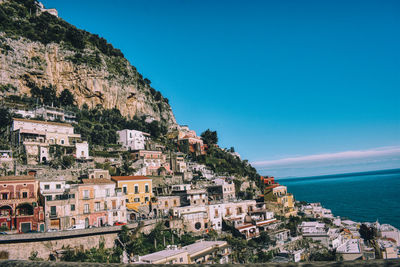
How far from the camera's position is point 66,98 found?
77000mm

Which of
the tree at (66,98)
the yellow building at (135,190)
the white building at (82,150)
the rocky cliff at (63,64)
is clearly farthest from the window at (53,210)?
the tree at (66,98)

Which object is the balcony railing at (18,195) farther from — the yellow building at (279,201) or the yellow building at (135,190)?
the yellow building at (279,201)

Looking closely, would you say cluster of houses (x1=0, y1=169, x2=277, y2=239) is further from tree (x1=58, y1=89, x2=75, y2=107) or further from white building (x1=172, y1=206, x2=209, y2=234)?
tree (x1=58, y1=89, x2=75, y2=107)

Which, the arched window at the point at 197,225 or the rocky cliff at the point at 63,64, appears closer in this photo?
the arched window at the point at 197,225

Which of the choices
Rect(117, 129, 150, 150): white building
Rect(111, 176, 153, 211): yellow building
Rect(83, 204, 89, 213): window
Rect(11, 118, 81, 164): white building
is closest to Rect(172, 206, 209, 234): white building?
Rect(111, 176, 153, 211): yellow building

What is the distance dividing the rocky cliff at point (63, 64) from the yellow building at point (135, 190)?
133 ft

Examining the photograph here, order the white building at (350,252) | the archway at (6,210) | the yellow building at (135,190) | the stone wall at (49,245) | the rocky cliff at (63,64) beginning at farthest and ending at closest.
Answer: the rocky cliff at (63,64) < the yellow building at (135,190) < the white building at (350,252) < the archway at (6,210) < the stone wall at (49,245)

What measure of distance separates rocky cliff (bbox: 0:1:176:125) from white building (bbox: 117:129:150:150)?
18710mm

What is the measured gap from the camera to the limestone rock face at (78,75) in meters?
70.9

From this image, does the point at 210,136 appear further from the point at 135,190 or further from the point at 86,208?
the point at 86,208

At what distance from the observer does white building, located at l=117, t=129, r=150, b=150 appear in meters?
70.7

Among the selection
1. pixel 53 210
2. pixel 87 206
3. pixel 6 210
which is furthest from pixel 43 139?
pixel 53 210

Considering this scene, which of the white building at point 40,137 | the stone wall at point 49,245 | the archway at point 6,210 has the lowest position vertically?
the stone wall at point 49,245

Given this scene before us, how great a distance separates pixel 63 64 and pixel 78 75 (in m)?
4.75
